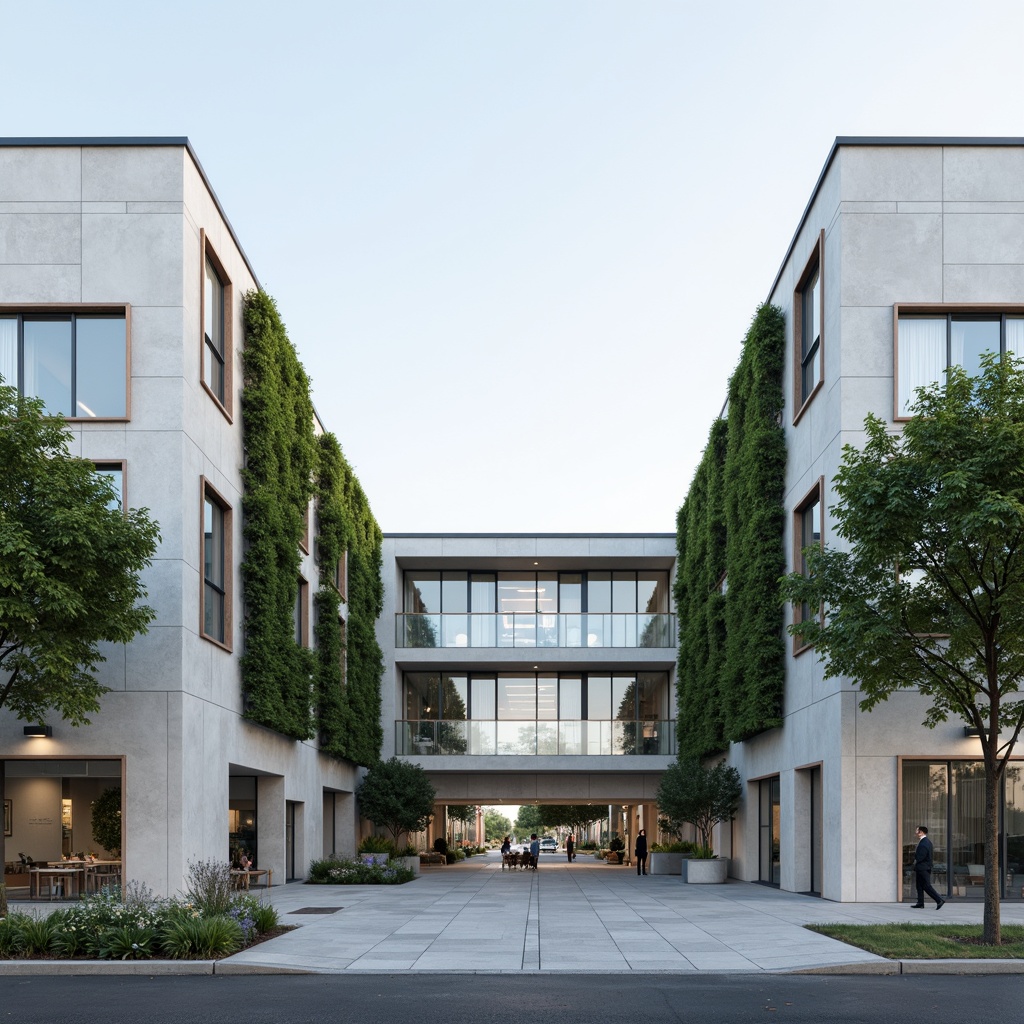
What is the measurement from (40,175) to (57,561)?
8.71 meters

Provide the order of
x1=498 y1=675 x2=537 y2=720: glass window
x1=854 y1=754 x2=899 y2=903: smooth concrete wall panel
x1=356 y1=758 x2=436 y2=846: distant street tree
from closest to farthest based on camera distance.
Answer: x1=854 y1=754 x2=899 y2=903: smooth concrete wall panel → x1=356 y1=758 x2=436 y2=846: distant street tree → x1=498 y1=675 x2=537 y2=720: glass window

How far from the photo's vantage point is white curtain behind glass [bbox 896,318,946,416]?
23.6 metres

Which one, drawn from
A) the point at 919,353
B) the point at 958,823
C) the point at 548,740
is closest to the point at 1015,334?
the point at 919,353

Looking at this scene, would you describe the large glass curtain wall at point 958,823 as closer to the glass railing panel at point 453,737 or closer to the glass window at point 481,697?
the glass railing panel at point 453,737

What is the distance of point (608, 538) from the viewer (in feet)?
158

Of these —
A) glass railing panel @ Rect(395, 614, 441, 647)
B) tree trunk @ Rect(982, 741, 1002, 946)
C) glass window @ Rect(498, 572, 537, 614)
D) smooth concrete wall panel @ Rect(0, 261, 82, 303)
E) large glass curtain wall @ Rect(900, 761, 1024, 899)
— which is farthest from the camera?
glass window @ Rect(498, 572, 537, 614)

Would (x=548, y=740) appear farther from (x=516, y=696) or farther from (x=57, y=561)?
(x=57, y=561)

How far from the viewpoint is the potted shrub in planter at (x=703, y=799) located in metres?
34.1

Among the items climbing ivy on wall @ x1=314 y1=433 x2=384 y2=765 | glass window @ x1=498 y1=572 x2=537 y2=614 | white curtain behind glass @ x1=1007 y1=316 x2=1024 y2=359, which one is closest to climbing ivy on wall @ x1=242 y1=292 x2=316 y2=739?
climbing ivy on wall @ x1=314 y1=433 x2=384 y2=765

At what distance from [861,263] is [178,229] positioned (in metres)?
12.7

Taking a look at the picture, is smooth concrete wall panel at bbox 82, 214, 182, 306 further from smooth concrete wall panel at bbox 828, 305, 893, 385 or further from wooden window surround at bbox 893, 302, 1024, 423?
wooden window surround at bbox 893, 302, 1024, 423

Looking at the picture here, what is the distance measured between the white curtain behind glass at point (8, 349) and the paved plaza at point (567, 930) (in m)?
10.7

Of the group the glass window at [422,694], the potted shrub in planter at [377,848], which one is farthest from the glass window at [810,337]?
the glass window at [422,694]

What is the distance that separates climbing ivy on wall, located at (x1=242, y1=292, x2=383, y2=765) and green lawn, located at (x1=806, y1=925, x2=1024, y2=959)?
13.5 metres
